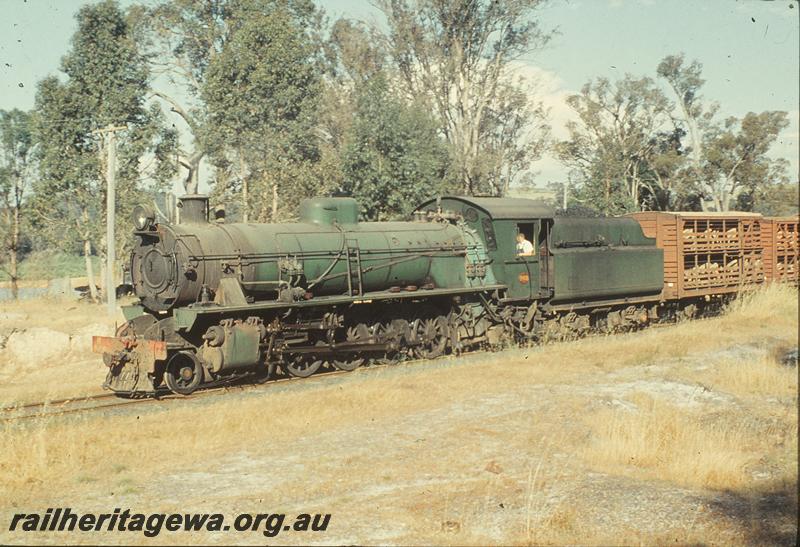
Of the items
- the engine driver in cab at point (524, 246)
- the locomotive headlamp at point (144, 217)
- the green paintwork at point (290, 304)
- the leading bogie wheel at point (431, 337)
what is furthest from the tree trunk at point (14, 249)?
the engine driver in cab at point (524, 246)

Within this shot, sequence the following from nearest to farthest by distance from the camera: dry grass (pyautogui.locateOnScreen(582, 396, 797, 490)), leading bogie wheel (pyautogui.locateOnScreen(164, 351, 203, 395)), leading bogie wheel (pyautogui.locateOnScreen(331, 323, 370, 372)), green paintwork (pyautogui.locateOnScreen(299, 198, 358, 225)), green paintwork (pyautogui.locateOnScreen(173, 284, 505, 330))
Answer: dry grass (pyautogui.locateOnScreen(582, 396, 797, 490))
green paintwork (pyautogui.locateOnScreen(173, 284, 505, 330))
leading bogie wheel (pyautogui.locateOnScreen(164, 351, 203, 395))
leading bogie wheel (pyautogui.locateOnScreen(331, 323, 370, 372))
green paintwork (pyautogui.locateOnScreen(299, 198, 358, 225))

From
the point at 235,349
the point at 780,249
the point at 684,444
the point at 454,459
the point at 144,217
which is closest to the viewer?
the point at 454,459

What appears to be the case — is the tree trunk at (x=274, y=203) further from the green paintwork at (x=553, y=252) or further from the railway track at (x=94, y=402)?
the railway track at (x=94, y=402)

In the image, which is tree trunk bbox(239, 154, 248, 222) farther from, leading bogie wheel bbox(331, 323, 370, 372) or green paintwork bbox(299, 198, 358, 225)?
leading bogie wheel bbox(331, 323, 370, 372)

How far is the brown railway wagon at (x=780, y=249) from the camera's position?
2822cm

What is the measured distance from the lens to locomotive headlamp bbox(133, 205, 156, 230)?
584 inches

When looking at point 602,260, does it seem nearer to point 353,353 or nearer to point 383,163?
point 353,353

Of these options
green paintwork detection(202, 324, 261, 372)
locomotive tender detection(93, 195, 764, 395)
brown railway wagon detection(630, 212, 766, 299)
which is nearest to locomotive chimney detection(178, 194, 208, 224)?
locomotive tender detection(93, 195, 764, 395)

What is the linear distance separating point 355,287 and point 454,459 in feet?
24.7

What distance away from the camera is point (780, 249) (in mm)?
28859

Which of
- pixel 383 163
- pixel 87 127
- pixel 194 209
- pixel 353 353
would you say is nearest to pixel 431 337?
pixel 353 353

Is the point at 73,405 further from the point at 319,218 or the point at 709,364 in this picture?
the point at 709,364

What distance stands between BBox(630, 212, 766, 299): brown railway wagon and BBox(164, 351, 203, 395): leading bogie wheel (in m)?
15.1

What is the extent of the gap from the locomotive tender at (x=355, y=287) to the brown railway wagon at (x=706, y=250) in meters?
0.73
